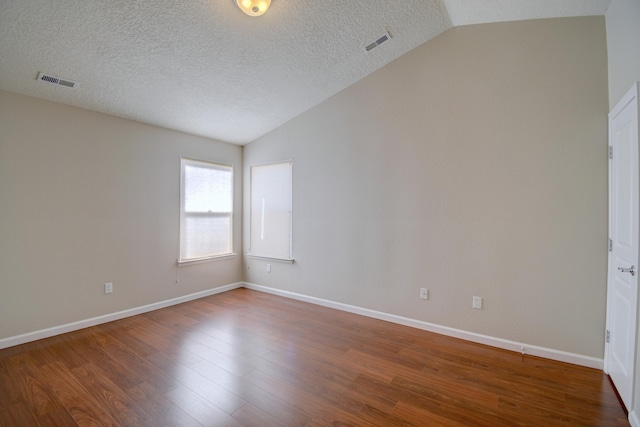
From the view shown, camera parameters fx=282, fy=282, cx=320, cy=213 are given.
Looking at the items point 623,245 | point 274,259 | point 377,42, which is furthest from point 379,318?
point 377,42

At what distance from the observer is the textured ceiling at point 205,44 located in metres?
2.23

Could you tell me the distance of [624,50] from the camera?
2.03 m

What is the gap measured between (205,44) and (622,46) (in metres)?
3.35

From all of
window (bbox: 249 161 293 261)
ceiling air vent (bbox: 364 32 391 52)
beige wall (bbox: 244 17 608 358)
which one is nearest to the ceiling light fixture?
ceiling air vent (bbox: 364 32 391 52)

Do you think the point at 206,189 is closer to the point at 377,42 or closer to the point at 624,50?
the point at 377,42

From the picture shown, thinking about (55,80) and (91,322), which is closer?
(55,80)

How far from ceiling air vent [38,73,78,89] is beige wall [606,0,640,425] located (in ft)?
15.0

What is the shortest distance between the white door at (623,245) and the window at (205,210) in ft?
15.3

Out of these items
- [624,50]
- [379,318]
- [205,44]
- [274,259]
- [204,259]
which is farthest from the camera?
[274,259]

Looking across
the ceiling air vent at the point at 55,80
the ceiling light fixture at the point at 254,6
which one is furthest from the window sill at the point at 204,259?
the ceiling light fixture at the point at 254,6

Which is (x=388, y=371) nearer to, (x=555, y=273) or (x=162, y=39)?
(x=555, y=273)

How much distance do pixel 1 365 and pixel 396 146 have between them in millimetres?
4317

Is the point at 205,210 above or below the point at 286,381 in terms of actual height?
above

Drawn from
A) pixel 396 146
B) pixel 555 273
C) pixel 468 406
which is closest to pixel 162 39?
pixel 396 146
